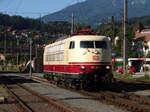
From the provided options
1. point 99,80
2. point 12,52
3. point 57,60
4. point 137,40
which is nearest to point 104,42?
point 99,80

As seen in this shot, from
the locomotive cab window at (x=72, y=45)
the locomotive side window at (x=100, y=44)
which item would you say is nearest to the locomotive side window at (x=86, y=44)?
the locomotive side window at (x=100, y=44)

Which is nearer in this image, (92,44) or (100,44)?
(92,44)

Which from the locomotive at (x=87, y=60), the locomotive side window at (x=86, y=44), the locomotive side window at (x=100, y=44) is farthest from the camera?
the locomotive side window at (x=100, y=44)

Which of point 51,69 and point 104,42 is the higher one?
point 104,42

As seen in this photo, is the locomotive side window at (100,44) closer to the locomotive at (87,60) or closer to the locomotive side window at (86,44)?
the locomotive at (87,60)

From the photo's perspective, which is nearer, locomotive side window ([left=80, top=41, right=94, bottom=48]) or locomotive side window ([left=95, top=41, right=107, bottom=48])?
locomotive side window ([left=80, top=41, right=94, bottom=48])

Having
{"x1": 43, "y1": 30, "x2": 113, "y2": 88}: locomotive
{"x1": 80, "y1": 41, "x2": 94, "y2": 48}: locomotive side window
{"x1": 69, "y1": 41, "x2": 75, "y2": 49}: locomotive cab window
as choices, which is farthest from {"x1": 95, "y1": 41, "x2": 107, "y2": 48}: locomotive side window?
{"x1": 69, "y1": 41, "x2": 75, "y2": 49}: locomotive cab window

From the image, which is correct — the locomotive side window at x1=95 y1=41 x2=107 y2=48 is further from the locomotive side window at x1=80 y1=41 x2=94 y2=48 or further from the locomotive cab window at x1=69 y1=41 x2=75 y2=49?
the locomotive cab window at x1=69 y1=41 x2=75 y2=49

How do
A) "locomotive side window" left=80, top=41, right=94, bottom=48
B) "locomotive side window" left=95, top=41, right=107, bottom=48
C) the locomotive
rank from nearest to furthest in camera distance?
the locomotive < "locomotive side window" left=80, top=41, right=94, bottom=48 < "locomotive side window" left=95, top=41, right=107, bottom=48

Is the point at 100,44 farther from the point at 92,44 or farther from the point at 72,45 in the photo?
the point at 72,45

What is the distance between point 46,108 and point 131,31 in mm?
70179

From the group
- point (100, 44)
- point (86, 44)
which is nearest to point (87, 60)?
point (86, 44)

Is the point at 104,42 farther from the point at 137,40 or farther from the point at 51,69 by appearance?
the point at 137,40

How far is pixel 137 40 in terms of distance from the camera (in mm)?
83000
